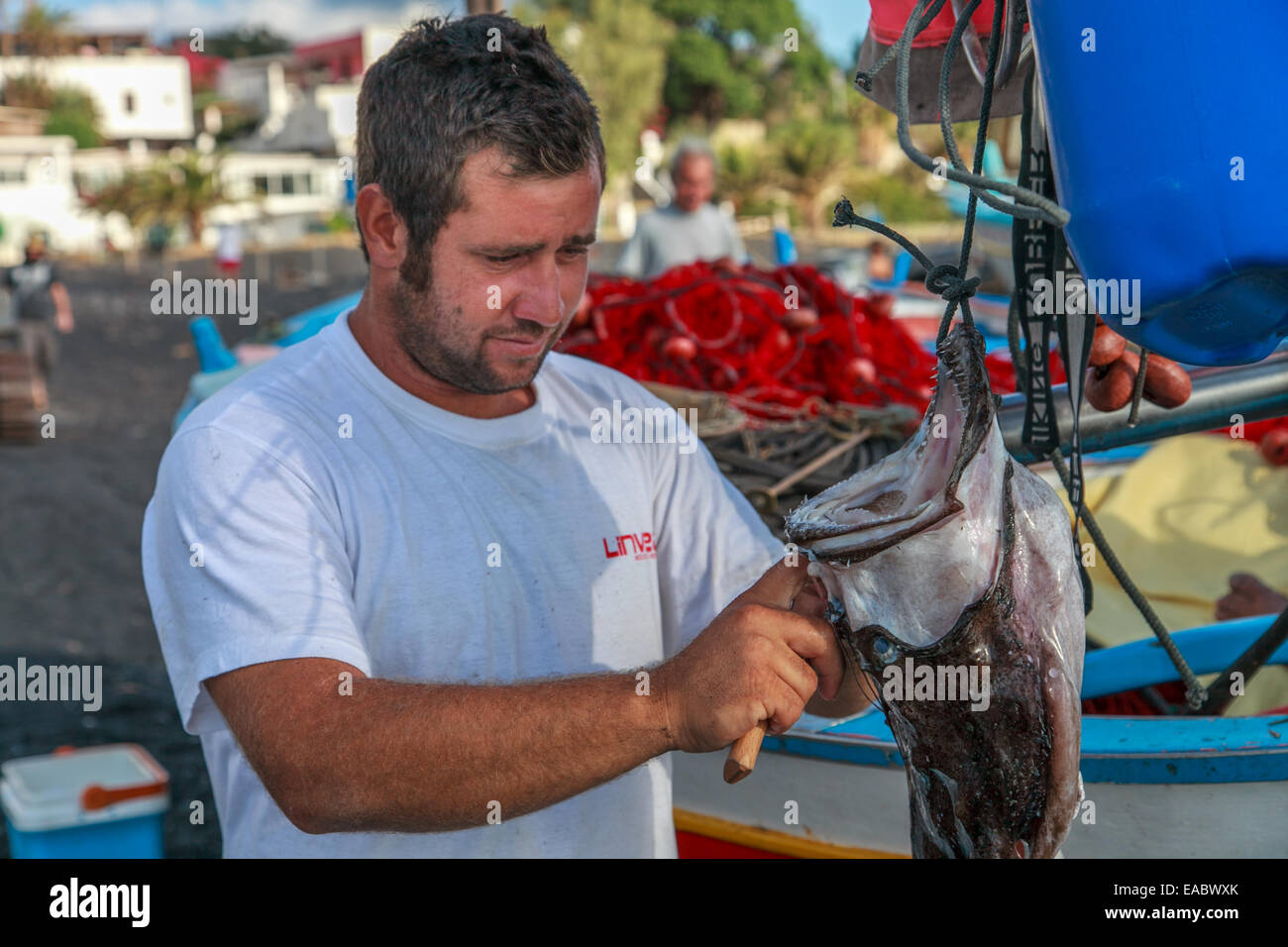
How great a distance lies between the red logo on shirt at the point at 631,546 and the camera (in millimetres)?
2297

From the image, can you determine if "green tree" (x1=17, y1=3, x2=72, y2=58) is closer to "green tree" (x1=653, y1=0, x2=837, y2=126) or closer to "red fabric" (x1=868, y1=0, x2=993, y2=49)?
"green tree" (x1=653, y1=0, x2=837, y2=126)

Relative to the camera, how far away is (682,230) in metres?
7.72

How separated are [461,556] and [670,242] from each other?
5795 mm

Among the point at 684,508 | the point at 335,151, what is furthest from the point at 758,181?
the point at 684,508

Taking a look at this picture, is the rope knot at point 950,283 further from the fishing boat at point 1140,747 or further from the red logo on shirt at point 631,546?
the red logo on shirt at point 631,546

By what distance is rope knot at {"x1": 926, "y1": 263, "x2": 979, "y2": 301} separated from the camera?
4.80 feet

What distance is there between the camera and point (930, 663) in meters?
1.45

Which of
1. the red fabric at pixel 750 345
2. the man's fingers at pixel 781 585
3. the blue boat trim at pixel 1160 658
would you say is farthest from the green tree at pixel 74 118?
the man's fingers at pixel 781 585

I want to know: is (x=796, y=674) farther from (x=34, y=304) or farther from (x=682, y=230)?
(x=34, y=304)

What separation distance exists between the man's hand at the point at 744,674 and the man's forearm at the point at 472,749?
0.14 feet

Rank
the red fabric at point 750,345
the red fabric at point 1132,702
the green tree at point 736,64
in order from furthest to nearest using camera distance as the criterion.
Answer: the green tree at point 736,64 → the red fabric at point 750,345 → the red fabric at point 1132,702

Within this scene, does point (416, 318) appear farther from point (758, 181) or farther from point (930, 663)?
point (758, 181)

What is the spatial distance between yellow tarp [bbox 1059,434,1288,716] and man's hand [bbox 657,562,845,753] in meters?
2.40
